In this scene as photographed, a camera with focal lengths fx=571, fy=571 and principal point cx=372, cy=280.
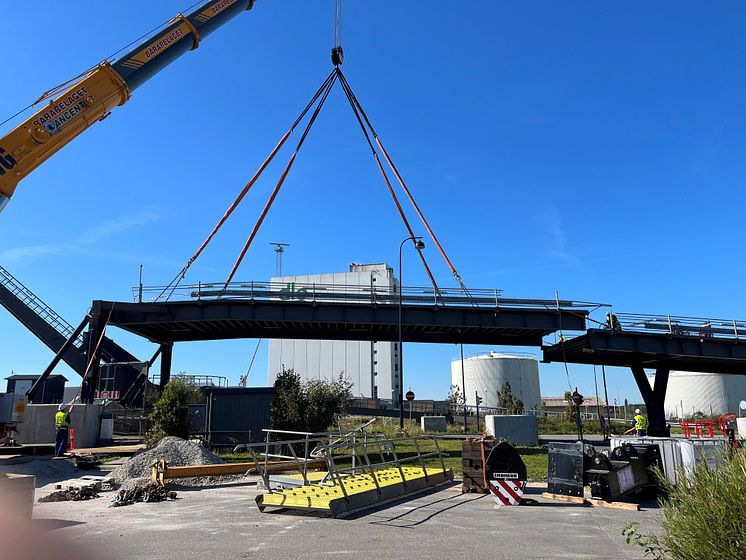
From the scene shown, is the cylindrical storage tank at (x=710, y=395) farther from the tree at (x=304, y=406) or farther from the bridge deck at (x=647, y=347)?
the tree at (x=304, y=406)

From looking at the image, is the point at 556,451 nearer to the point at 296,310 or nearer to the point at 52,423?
the point at 296,310

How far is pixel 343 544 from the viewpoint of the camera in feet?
29.2

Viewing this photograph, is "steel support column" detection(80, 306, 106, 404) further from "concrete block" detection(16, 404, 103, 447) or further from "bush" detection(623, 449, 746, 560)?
"bush" detection(623, 449, 746, 560)

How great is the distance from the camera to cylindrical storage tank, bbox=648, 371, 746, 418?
287 feet

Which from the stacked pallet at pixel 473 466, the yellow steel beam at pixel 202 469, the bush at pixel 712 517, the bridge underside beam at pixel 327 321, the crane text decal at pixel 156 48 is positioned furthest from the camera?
the bridge underside beam at pixel 327 321

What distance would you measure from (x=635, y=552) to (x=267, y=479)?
738 cm

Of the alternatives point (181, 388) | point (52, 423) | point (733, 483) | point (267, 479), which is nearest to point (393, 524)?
point (267, 479)

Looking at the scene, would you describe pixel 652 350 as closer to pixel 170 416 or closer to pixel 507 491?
pixel 507 491

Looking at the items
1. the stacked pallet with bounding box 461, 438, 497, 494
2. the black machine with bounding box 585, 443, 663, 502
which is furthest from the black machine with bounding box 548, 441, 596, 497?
the stacked pallet with bounding box 461, 438, 497, 494

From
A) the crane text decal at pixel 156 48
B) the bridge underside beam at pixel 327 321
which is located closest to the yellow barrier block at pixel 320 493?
the crane text decal at pixel 156 48

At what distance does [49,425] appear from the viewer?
28797 mm

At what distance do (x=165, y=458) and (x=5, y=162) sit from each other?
33.5ft

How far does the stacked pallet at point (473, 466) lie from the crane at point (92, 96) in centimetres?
1462

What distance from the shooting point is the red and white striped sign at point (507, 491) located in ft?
42.2
